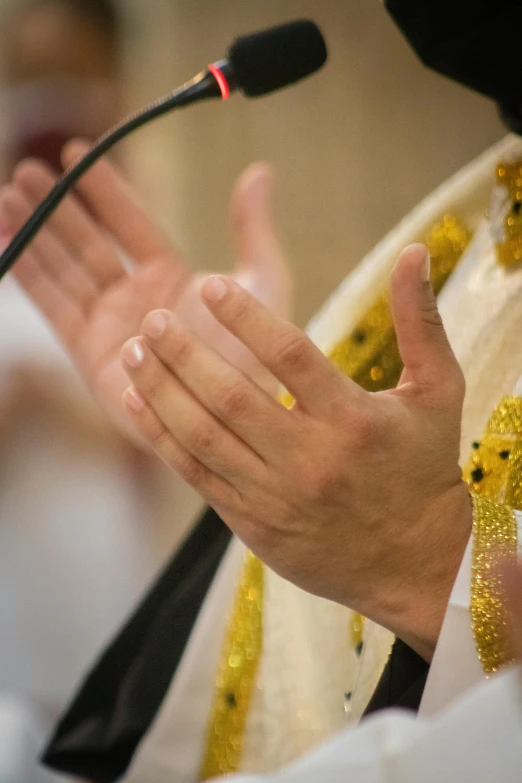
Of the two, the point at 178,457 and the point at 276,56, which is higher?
the point at 276,56

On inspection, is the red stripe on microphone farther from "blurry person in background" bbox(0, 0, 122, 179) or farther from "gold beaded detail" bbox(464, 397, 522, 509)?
"blurry person in background" bbox(0, 0, 122, 179)

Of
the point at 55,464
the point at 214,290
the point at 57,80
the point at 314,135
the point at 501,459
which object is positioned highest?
the point at 57,80

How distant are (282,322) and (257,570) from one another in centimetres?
31

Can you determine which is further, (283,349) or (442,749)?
→ (283,349)

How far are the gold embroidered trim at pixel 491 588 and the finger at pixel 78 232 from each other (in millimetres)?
543

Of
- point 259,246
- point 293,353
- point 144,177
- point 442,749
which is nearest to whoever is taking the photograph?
point 442,749

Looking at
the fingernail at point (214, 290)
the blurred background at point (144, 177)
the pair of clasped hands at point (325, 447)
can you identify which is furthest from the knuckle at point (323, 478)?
the blurred background at point (144, 177)

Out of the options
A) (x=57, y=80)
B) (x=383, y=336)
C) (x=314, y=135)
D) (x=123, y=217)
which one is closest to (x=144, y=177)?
(x=57, y=80)

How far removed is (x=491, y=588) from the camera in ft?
1.39

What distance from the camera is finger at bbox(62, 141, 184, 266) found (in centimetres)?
86

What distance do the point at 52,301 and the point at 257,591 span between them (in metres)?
0.39

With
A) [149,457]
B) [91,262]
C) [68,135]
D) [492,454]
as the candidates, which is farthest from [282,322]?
[68,135]

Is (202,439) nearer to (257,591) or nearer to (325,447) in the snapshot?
(325,447)

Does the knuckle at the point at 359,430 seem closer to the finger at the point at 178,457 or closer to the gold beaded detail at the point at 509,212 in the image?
the finger at the point at 178,457
